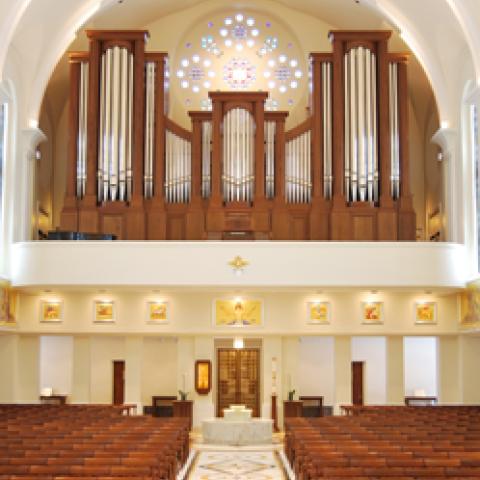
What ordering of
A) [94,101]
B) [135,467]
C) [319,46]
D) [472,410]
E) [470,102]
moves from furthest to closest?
[319,46], [94,101], [470,102], [472,410], [135,467]

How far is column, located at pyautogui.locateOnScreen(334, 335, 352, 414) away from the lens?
2145cm


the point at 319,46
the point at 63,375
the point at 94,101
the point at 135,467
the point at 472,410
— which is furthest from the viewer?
the point at 63,375

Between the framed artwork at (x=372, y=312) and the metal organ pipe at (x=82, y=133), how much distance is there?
692 cm

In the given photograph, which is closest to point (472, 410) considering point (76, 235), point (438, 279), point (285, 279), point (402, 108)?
point (438, 279)

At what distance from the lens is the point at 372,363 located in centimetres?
2705

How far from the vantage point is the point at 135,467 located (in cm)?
1036

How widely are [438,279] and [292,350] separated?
480cm

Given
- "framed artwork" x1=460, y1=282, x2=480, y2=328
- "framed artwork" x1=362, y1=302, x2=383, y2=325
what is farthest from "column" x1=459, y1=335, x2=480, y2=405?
"framed artwork" x1=362, y1=302, x2=383, y2=325

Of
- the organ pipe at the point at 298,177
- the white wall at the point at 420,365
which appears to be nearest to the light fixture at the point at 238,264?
the organ pipe at the point at 298,177

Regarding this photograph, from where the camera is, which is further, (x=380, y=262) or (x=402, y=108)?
(x=402, y=108)

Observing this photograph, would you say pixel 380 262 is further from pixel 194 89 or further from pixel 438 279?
pixel 194 89

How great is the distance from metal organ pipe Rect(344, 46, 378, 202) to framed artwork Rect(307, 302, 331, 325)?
2485mm

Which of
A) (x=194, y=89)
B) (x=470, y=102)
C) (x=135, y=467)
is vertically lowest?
(x=135, y=467)

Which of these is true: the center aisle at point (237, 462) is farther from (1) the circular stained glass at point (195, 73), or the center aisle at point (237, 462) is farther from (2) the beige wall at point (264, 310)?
(1) the circular stained glass at point (195, 73)
